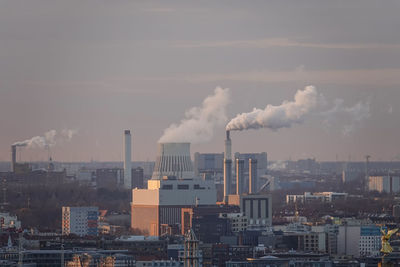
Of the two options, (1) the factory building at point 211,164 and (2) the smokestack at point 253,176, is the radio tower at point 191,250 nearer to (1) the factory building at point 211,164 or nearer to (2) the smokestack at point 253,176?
(2) the smokestack at point 253,176

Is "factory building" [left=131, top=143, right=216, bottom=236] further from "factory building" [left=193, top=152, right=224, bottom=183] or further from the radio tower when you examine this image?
the radio tower

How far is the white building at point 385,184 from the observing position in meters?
142

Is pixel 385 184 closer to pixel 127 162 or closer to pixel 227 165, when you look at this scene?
pixel 127 162

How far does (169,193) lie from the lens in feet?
349

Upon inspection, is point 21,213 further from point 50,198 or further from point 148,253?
point 148,253

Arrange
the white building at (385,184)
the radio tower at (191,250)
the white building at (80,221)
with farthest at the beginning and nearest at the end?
the white building at (385,184)
the white building at (80,221)
the radio tower at (191,250)

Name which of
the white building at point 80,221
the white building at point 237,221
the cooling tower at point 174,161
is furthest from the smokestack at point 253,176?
the white building at point 237,221

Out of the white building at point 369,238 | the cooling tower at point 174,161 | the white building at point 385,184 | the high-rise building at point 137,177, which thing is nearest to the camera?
the white building at point 369,238

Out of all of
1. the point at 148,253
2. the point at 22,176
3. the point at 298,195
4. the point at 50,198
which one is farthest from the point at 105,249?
the point at 298,195

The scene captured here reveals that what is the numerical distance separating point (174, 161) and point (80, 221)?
1511 cm

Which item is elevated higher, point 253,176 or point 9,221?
point 253,176

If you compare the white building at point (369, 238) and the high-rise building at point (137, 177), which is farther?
the high-rise building at point (137, 177)

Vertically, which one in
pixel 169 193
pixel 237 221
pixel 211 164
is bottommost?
pixel 237 221

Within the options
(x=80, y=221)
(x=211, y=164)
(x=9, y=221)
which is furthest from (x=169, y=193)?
(x=211, y=164)
